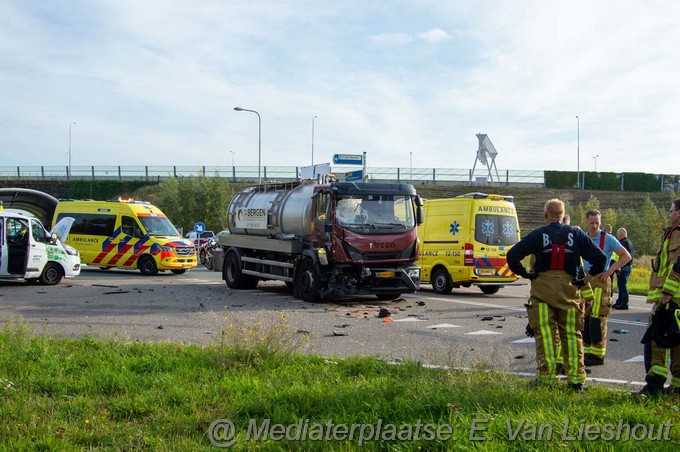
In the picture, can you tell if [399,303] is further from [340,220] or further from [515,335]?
[515,335]

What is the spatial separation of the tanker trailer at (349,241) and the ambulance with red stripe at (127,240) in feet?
28.7

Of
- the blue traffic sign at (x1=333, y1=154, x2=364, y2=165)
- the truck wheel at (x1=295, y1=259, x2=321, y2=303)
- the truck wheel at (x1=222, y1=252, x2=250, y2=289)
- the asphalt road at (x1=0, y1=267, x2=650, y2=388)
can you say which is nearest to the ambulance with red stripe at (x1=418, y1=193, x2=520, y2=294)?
the asphalt road at (x1=0, y1=267, x2=650, y2=388)

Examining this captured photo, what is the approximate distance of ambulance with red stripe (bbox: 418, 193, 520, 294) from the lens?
658 inches

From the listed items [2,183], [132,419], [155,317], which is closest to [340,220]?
[155,317]

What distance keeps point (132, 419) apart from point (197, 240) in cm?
3290

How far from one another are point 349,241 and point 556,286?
7.83 m

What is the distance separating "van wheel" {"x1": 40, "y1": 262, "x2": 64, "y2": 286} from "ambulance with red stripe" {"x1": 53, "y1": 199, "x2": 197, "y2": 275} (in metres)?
5.31

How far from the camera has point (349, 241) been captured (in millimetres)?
14031

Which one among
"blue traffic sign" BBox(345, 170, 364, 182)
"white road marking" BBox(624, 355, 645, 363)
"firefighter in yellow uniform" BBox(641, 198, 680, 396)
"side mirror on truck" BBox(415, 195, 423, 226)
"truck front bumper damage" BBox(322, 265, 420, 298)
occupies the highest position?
"blue traffic sign" BBox(345, 170, 364, 182)

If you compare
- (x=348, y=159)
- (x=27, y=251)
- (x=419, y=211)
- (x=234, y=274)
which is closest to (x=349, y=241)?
(x=419, y=211)

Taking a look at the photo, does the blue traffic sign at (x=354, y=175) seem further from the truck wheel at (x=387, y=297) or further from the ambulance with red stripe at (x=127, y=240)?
the ambulance with red stripe at (x=127, y=240)

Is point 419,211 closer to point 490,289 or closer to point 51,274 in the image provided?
point 490,289

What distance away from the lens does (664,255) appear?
641 cm

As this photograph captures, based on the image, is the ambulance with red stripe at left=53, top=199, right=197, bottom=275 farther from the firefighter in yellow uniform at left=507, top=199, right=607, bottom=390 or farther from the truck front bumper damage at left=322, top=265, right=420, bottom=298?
the firefighter in yellow uniform at left=507, top=199, right=607, bottom=390
